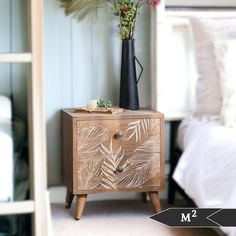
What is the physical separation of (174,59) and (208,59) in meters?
0.23

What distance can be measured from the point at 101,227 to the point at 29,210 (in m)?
0.85

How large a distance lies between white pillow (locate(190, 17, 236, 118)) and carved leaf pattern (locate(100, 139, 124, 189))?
418 millimetres

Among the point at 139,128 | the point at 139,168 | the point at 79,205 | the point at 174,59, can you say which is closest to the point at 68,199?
the point at 79,205

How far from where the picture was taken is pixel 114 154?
222 cm

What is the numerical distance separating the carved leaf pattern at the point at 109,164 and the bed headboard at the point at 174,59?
37 centimetres

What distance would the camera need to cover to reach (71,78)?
2.47 m

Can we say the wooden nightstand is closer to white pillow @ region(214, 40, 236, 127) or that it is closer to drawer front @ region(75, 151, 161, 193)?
drawer front @ region(75, 151, 161, 193)

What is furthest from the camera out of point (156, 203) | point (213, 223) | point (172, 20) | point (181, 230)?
point (172, 20)

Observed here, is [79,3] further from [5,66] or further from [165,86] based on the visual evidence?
[5,66]

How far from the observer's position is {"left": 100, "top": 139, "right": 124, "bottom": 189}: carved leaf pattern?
2.21m

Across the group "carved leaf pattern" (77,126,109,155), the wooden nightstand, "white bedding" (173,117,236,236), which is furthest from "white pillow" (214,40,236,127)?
"carved leaf pattern" (77,126,109,155)

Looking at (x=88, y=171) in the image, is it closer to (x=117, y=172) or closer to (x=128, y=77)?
(x=117, y=172)

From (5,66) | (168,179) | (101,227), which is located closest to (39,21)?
(5,66)

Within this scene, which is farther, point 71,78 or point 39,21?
point 71,78
